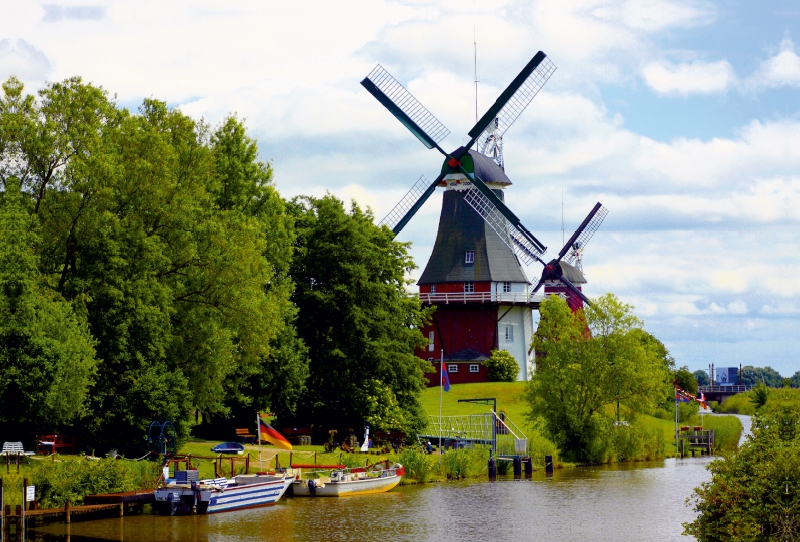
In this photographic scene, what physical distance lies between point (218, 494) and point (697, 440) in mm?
45664

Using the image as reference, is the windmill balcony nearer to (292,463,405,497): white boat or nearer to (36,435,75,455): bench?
(292,463,405,497): white boat

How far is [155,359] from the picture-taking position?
46.7 meters

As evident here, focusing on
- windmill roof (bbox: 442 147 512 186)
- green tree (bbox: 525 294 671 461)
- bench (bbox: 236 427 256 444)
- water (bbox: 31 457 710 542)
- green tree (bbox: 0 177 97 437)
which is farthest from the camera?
windmill roof (bbox: 442 147 512 186)

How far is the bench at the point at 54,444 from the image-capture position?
43200 mm

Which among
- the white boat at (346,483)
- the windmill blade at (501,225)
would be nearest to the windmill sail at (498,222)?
the windmill blade at (501,225)

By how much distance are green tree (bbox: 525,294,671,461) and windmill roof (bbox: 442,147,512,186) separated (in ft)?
75.0

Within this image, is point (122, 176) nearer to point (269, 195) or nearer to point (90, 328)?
point (90, 328)

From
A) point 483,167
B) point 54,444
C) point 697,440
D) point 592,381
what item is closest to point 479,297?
point 483,167

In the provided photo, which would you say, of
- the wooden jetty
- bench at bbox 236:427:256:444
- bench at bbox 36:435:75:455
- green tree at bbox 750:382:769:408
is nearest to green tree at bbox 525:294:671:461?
the wooden jetty

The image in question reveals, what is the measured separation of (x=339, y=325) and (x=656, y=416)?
42587 millimetres

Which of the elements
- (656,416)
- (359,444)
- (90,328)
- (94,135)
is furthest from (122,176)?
(656,416)

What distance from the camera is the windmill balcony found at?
282 feet

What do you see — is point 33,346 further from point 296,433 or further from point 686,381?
point 686,381

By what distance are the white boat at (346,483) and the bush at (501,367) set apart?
130 feet
